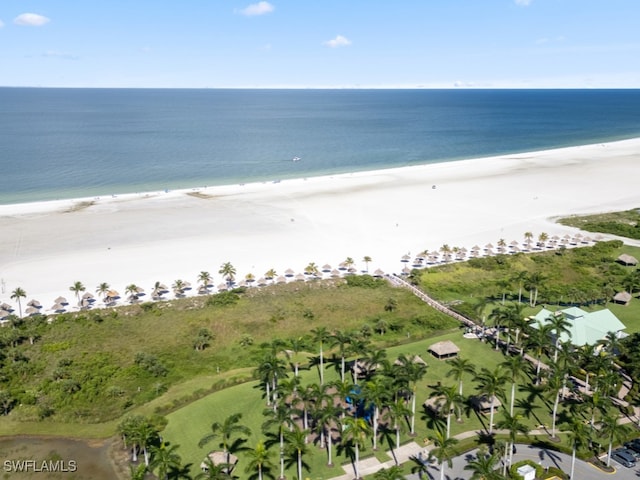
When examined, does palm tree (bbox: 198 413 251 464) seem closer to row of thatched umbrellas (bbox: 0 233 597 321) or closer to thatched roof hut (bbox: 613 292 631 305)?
row of thatched umbrellas (bbox: 0 233 597 321)

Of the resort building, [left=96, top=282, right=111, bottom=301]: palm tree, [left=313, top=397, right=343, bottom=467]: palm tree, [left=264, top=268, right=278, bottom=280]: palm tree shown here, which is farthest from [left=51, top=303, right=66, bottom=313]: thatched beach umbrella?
the resort building

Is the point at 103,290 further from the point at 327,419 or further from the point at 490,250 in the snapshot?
the point at 490,250

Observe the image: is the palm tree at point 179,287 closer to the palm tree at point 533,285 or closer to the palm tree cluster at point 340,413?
the palm tree cluster at point 340,413

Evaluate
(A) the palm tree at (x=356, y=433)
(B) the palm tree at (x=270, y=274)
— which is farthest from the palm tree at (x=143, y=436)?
(B) the palm tree at (x=270, y=274)

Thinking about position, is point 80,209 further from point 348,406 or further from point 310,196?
point 348,406

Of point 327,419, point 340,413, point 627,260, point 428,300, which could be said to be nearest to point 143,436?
point 327,419

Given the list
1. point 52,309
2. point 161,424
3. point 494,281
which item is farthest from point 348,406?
point 52,309
